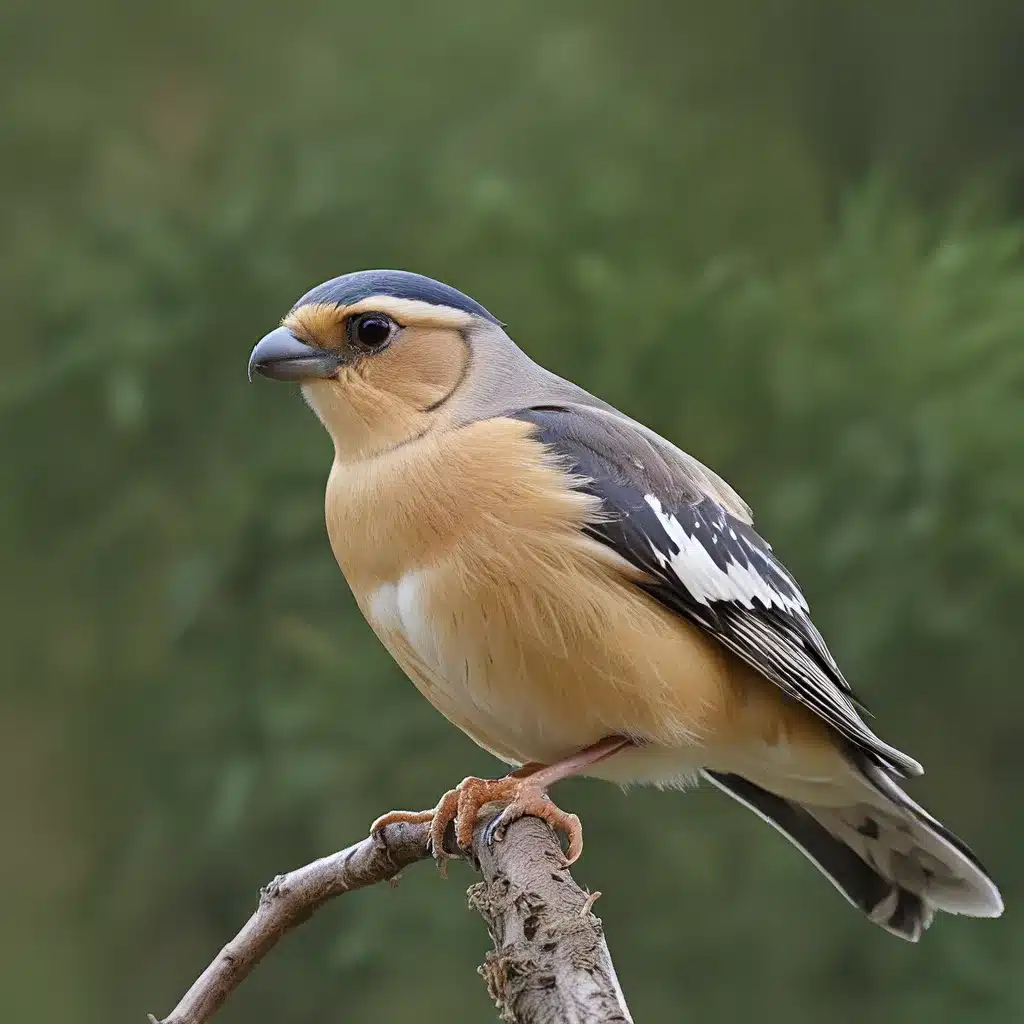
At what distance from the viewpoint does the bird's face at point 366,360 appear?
1.93 m

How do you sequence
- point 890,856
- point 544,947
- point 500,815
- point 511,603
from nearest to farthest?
point 544,947
point 500,815
point 511,603
point 890,856

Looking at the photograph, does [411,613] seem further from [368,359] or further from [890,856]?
[890,856]

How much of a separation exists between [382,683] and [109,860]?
26.9 inches

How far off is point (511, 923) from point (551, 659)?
492mm

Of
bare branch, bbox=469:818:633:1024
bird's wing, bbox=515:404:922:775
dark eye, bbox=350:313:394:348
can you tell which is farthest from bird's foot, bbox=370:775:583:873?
dark eye, bbox=350:313:394:348

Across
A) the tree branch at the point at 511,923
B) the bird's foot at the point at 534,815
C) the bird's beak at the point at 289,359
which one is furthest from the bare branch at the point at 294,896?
the bird's beak at the point at 289,359

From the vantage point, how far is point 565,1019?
3.64 feet

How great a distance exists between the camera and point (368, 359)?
6.46 feet

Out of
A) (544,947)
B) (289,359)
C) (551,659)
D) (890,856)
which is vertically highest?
(289,359)

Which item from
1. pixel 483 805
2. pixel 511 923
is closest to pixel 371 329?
pixel 483 805

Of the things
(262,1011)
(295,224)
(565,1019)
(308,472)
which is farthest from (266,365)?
(262,1011)

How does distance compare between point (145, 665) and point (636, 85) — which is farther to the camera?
point (636, 85)

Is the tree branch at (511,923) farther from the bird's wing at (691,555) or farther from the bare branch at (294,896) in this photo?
the bird's wing at (691,555)

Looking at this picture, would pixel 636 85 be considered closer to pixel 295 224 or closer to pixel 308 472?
pixel 295 224
